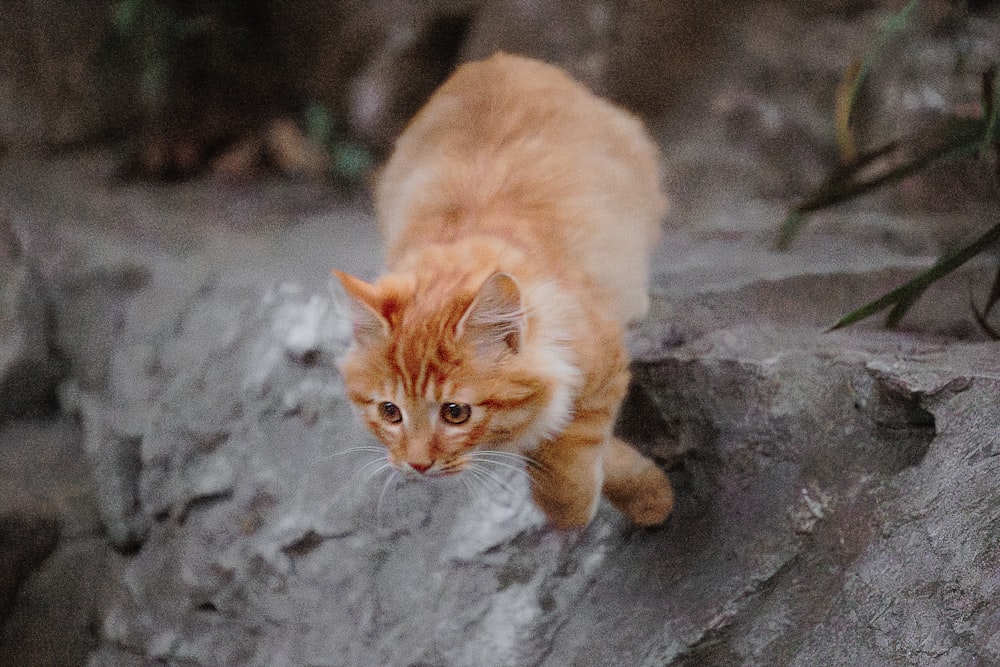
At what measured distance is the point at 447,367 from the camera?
1.56 m

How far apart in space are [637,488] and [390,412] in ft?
1.94

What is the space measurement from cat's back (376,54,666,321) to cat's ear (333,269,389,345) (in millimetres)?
336

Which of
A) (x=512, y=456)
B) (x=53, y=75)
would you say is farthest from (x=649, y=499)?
(x=53, y=75)

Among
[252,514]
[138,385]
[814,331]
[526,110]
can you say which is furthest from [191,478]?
[814,331]

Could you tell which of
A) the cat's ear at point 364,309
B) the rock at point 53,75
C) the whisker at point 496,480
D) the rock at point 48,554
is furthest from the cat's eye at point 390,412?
the rock at point 53,75

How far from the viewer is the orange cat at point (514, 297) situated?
5.16 ft

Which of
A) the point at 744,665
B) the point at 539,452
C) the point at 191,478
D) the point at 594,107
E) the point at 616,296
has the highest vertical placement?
the point at 594,107

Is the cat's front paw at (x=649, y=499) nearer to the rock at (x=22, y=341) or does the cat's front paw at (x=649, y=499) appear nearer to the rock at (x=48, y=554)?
the rock at (x=48, y=554)

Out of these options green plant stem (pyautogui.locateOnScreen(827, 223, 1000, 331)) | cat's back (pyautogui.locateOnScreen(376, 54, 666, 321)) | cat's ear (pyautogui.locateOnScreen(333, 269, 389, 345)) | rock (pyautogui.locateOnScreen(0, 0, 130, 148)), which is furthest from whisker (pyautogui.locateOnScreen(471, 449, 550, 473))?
rock (pyautogui.locateOnScreen(0, 0, 130, 148))

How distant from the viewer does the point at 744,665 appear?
169 cm

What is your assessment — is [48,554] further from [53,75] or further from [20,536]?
[53,75]

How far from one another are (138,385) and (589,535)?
1634mm

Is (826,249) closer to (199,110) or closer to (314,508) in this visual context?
(314,508)

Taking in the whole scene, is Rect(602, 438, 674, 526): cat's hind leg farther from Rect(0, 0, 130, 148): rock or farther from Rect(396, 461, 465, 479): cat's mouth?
Rect(0, 0, 130, 148): rock
